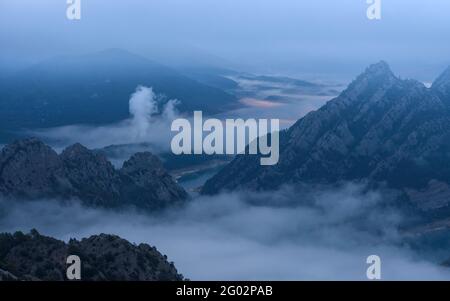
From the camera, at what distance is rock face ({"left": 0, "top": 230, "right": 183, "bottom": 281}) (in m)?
58.7

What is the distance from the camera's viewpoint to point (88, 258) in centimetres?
6253

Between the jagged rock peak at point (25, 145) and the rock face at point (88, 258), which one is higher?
the jagged rock peak at point (25, 145)

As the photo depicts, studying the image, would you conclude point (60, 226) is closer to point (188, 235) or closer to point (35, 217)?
point (35, 217)

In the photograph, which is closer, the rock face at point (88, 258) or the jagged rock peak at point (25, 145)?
the rock face at point (88, 258)

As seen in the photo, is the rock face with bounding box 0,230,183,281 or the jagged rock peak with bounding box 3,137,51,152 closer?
the rock face with bounding box 0,230,183,281

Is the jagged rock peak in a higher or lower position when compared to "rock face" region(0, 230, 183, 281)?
higher

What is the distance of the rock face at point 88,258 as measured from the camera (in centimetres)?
5872

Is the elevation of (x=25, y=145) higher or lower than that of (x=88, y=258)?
higher
